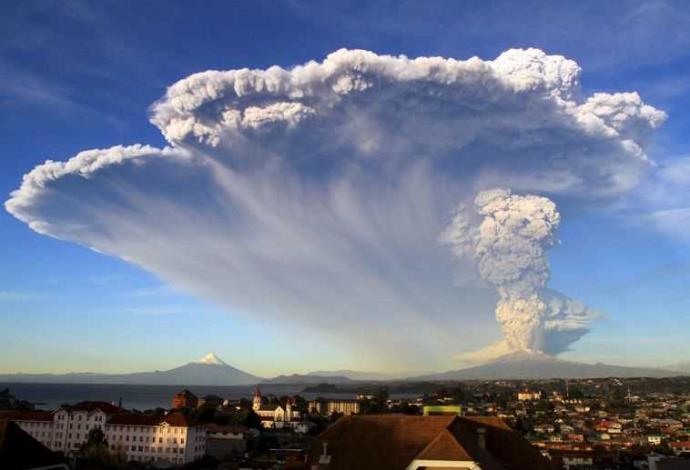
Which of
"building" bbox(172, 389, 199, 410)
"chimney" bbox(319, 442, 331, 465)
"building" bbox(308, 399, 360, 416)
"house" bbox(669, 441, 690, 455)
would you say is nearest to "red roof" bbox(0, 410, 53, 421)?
"building" bbox(172, 389, 199, 410)

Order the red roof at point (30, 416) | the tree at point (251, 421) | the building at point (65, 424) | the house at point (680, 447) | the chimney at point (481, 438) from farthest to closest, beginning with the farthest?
the tree at point (251, 421) → the red roof at point (30, 416) → the house at point (680, 447) → the building at point (65, 424) → the chimney at point (481, 438)

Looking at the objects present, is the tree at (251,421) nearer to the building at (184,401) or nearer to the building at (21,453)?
the building at (184,401)

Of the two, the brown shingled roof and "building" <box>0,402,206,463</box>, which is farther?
"building" <box>0,402,206,463</box>

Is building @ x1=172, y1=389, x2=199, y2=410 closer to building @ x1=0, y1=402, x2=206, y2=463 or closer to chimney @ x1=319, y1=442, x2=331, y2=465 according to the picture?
building @ x1=0, y1=402, x2=206, y2=463

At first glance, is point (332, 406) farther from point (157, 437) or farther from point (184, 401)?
point (157, 437)

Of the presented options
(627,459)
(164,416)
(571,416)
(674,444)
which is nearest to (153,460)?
(164,416)

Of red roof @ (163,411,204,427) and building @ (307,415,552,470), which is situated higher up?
building @ (307,415,552,470)

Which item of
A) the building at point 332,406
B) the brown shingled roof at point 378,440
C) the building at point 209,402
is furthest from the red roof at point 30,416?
the building at point 332,406

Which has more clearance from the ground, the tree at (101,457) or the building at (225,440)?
the tree at (101,457)
